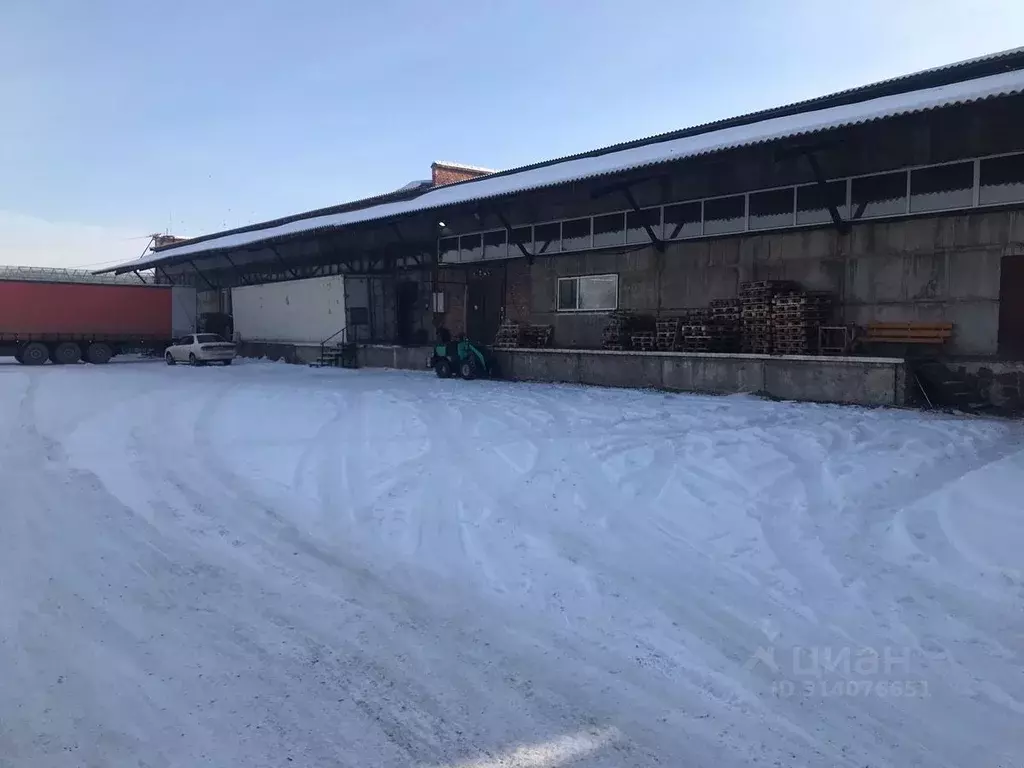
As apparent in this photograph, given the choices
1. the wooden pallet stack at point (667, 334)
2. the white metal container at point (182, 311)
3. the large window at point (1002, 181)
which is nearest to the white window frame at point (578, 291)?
the wooden pallet stack at point (667, 334)

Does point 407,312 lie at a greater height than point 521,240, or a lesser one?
lesser

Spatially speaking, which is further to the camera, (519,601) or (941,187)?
(941,187)

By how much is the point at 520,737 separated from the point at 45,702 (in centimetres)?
241

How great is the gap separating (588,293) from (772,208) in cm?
568

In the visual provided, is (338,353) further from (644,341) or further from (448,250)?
(644,341)

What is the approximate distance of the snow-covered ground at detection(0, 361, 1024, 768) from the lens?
3.49m

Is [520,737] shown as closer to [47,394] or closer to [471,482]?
[471,482]

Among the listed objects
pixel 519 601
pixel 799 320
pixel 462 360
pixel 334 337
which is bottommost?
pixel 519 601

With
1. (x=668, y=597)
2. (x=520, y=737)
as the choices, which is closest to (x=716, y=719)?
(x=520, y=737)

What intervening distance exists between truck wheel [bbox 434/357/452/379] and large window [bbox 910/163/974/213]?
11730mm

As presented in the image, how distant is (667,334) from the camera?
16938mm

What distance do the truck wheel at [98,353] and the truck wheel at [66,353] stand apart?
0.34m

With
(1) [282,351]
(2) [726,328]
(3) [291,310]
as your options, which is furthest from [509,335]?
(1) [282,351]

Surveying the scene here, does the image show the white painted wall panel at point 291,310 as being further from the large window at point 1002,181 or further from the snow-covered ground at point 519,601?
the large window at point 1002,181
